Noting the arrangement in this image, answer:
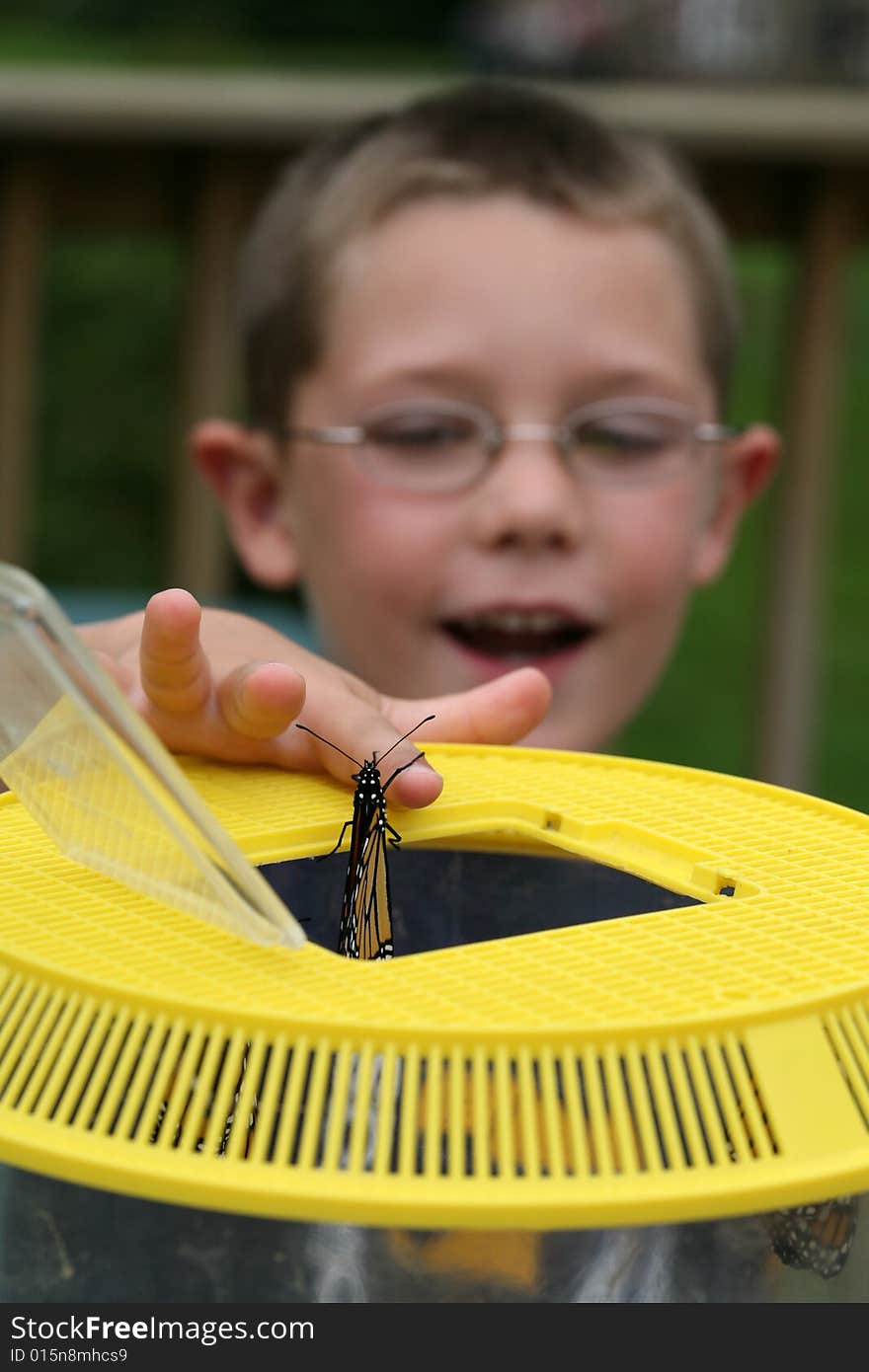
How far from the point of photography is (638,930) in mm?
579

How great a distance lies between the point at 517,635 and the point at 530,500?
15 cm

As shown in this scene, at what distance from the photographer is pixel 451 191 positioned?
154 cm

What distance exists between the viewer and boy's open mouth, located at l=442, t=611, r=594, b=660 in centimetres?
144

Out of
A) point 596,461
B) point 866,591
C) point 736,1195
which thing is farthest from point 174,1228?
point 866,591

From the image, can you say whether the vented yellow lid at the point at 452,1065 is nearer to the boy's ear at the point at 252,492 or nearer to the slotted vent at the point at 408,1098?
the slotted vent at the point at 408,1098

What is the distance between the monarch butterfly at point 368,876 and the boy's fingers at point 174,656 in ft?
0.29

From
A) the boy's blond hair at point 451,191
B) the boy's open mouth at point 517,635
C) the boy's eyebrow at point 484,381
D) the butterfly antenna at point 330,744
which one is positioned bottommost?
the boy's open mouth at point 517,635

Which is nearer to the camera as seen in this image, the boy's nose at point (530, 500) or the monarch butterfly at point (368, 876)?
the monarch butterfly at point (368, 876)

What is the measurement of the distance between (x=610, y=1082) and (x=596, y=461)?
1033 mm

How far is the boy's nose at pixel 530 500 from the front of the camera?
1364 mm

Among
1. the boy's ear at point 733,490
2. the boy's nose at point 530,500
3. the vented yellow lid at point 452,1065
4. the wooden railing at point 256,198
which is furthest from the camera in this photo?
the wooden railing at point 256,198

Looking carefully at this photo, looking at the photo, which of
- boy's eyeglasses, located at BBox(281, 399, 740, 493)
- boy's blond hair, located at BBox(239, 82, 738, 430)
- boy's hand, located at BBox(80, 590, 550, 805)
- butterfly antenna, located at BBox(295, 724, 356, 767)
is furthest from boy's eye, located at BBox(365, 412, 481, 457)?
butterfly antenna, located at BBox(295, 724, 356, 767)

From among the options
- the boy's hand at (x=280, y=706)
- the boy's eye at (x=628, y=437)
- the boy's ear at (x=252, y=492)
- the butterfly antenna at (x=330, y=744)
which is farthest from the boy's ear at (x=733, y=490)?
the butterfly antenna at (x=330, y=744)

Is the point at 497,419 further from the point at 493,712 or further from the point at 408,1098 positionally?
the point at 408,1098
